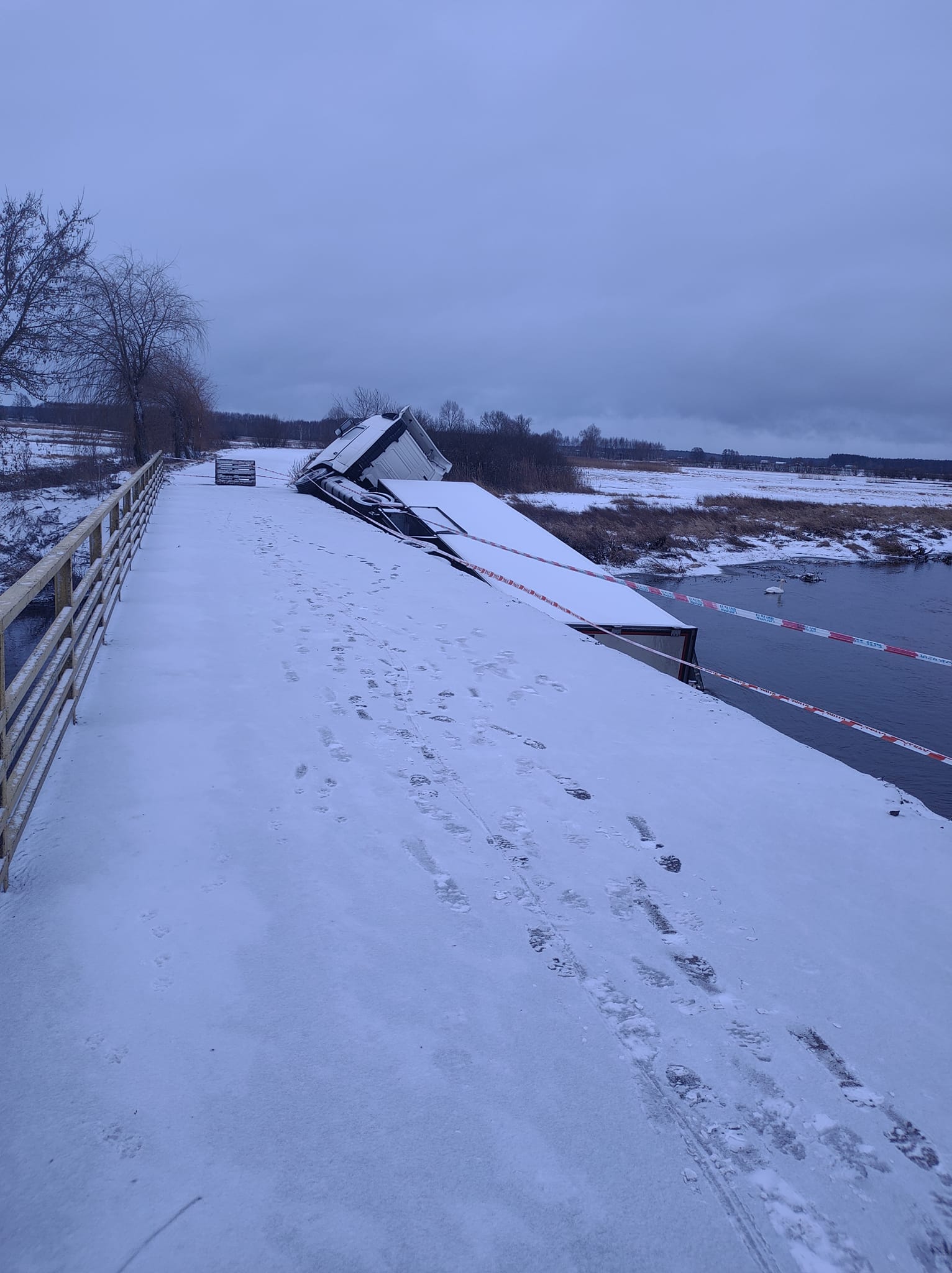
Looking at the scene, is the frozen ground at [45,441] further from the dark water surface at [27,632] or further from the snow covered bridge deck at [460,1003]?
the snow covered bridge deck at [460,1003]

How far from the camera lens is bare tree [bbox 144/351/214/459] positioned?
3016cm

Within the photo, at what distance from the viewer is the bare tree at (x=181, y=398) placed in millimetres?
30156

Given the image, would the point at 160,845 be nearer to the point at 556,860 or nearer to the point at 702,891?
the point at 556,860

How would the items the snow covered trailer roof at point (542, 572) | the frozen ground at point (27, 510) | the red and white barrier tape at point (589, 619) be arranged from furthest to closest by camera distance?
the frozen ground at point (27, 510)
the snow covered trailer roof at point (542, 572)
the red and white barrier tape at point (589, 619)

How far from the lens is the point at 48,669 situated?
4.80m

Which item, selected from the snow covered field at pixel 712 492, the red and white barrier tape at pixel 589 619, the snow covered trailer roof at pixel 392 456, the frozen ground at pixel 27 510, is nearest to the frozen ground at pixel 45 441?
the frozen ground at pixel 27 510

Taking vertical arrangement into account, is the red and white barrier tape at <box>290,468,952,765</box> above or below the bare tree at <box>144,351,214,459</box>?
below

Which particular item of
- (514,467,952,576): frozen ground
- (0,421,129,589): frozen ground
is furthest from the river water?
(514,467,952,576): frozen ground

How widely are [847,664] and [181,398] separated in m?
37.5

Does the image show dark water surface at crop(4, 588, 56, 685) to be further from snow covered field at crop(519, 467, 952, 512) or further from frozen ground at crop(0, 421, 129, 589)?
snow covered field at crop(519, 467, 952, 512)

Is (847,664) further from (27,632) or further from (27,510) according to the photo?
(27,510)

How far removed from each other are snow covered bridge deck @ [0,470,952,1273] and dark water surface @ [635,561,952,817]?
6.63 m

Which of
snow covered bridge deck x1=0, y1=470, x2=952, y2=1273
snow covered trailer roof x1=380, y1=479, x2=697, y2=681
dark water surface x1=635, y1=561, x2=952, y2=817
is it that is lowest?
dark water surface x1=635, y1=561, x2=952, y2=817

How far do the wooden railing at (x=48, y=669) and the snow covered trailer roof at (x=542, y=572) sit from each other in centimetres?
527
